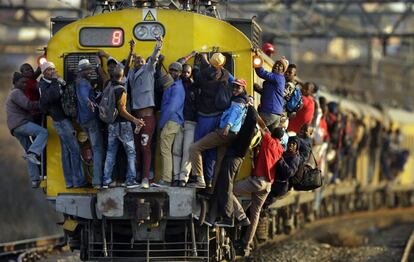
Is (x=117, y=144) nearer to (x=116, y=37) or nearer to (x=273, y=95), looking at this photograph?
(x=116, y=37)

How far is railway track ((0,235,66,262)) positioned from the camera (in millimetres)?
16891

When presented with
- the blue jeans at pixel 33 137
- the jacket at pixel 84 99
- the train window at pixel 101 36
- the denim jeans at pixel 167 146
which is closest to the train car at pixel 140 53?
the train window at pixel 101 36

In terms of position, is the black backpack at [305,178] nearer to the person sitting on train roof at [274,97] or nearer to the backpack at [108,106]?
the person sitting on train roof at [274,97]

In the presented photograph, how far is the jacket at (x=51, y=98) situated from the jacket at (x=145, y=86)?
930 mm

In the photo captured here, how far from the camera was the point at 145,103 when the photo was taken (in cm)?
1214

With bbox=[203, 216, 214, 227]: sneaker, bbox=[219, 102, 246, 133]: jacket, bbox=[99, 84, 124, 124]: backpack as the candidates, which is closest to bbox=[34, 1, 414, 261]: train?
bbox=[203, 216, 214, 227]: sneaker

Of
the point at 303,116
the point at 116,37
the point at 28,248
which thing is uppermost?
the point at 116,37

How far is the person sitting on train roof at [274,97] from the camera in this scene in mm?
13023

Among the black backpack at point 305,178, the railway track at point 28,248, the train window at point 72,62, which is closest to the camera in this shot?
the train window at point 72,62

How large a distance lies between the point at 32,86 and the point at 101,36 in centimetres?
123

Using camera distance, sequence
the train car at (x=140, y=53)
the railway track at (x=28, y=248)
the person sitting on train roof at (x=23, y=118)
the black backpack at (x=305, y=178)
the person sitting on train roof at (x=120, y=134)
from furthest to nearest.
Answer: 1. the railway track at (x=28, y=248)
2. the black backpack at (x=305, y=178)
3. the person sitting on train roof at (x=23, y=118)
4. the train car at (x=140, y=53)
5. the person sitting on train roof at (x=120, y=134)

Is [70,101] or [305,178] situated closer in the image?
[70,101]

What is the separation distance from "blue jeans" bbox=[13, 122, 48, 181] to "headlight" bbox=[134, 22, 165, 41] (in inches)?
64.7

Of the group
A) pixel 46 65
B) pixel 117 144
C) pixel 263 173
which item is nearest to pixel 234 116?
pixel 263 173
